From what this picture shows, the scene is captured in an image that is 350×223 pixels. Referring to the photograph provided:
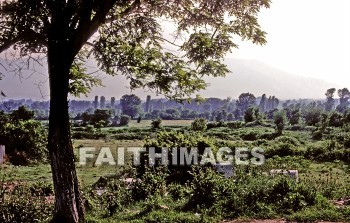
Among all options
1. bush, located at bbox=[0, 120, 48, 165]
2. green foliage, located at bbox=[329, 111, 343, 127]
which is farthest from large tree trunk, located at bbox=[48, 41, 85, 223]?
green foliage, located at bbox=[329, 111, 343, 127]

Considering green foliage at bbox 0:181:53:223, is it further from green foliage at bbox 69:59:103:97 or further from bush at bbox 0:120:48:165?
bush at bbox 0:120:48:165

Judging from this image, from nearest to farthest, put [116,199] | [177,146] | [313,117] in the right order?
[116,199]
[177,146]
[313,117]

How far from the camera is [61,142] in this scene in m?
9.73

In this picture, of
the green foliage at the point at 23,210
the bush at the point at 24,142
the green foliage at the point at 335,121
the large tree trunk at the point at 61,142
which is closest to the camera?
the large tree trunk at the point at 61,142

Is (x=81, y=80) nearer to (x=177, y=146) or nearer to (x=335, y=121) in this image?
(x=177, y=146)

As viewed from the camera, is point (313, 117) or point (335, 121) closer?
point (335, 121)

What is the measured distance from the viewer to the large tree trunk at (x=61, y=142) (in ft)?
31.8

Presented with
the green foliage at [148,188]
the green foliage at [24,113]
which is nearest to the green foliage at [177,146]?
the green foliage at [148,188]

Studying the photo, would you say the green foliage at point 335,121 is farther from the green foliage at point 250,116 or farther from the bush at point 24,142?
the bush at point 24,142

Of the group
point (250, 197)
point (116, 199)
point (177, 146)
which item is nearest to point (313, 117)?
point (177, 146)

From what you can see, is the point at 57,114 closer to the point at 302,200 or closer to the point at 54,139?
the point at 54,139

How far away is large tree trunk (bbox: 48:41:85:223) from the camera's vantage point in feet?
31.8

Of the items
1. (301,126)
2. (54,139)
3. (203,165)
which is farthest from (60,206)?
(301,126)

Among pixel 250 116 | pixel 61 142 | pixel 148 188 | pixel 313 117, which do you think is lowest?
pixel 148 188
